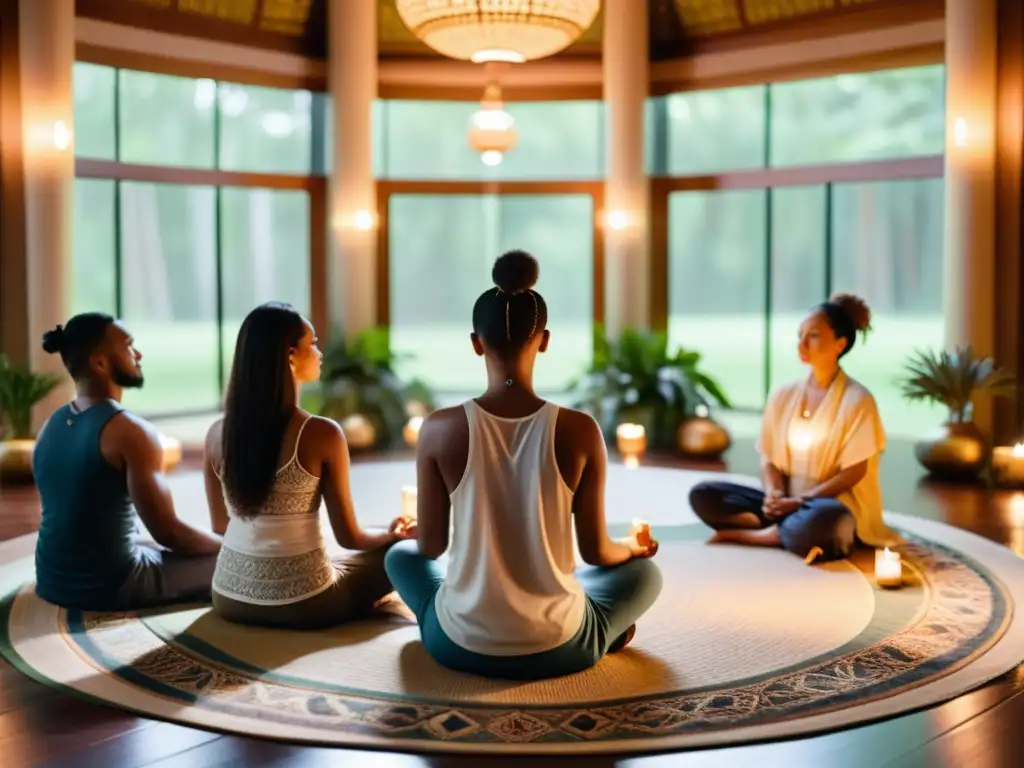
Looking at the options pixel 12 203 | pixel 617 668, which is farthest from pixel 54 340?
pixel 12 203

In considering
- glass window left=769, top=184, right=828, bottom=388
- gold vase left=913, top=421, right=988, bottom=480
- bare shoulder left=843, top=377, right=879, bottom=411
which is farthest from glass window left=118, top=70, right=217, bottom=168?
bare shoulder left=843, top=377, right=879, bottom=411

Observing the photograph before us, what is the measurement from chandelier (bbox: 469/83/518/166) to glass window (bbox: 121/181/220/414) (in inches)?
115

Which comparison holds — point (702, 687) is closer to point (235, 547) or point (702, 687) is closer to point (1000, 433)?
point (235, 547)

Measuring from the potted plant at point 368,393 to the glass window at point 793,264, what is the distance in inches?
115

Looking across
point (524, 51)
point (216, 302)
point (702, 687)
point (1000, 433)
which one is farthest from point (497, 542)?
point (216, 302)

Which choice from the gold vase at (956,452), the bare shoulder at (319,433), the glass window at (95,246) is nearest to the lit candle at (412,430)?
the glass window at (95,246)

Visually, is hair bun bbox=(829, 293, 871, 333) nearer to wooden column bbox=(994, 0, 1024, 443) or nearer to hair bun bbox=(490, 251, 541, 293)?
hair bun bbox=(490, 251, 541, 293)

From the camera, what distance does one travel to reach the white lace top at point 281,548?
12.7 ft

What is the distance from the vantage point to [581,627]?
354 cm

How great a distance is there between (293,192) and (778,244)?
12.7 ft

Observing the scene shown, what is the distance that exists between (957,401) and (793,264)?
9.27ft

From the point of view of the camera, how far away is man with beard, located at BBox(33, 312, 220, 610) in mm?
4039

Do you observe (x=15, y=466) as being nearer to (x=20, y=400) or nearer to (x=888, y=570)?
(x=20, y=400)

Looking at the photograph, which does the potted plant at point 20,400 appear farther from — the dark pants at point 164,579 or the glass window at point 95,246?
the dark pants at point 164,579
